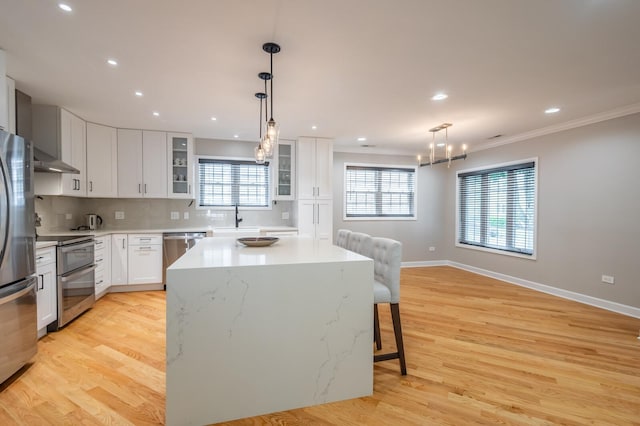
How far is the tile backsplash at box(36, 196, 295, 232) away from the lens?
4250 mm

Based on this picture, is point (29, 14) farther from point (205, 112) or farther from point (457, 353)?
point (457, 353)

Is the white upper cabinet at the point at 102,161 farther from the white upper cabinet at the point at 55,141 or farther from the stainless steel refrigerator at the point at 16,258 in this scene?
the stainless steel refrigerator at the point at 16,258

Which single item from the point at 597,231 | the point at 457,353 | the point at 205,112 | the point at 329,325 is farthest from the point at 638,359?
the point at 205,112

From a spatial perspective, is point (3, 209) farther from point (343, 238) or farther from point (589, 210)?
point (589, 210)

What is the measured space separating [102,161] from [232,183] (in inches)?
75.4

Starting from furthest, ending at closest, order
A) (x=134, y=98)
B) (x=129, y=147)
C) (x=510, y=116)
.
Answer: (x=129, y=147) < (x=510, y=116) < (x=134, y=98)

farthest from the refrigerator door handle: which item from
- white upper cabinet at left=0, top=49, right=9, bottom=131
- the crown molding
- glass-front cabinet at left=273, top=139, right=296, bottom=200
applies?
the crown molding

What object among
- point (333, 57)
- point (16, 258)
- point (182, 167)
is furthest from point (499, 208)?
point (16, 258)

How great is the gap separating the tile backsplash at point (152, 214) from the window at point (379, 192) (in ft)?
4.54

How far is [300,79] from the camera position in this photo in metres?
2.79

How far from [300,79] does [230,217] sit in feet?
10.5

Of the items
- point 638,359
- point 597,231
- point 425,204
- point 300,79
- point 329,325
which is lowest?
point 638,359

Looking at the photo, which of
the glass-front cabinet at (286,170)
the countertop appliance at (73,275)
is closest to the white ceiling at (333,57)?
the glass-front cabinet at (286,170)

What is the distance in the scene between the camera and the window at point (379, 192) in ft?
20.0
